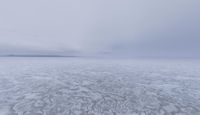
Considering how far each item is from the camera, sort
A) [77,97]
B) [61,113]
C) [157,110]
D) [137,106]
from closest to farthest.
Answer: [61,113] → [157,110] → [137,106] → [77,97]

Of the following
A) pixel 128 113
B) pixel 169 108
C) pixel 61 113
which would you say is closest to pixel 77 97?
pixel 61 113

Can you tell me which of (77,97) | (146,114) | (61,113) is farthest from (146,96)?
(61,113)

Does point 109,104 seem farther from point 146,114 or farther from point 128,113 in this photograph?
point 146,114

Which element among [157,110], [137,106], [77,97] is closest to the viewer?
[157,110]

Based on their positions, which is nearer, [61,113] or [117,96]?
[61,113]

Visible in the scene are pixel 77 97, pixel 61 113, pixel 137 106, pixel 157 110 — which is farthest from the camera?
pixel 77 97

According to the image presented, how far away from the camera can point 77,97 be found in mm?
4102

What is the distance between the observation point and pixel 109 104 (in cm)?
355

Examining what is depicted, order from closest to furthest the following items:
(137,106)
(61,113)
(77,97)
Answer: (61,113)
(137,106)
(77,97)

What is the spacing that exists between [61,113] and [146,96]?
2.94 meters

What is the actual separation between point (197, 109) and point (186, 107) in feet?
0.81

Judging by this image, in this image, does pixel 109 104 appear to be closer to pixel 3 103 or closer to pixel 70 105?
pixel 70 105

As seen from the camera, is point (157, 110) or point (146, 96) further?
point (146, 96)

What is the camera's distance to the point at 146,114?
3016 mm
